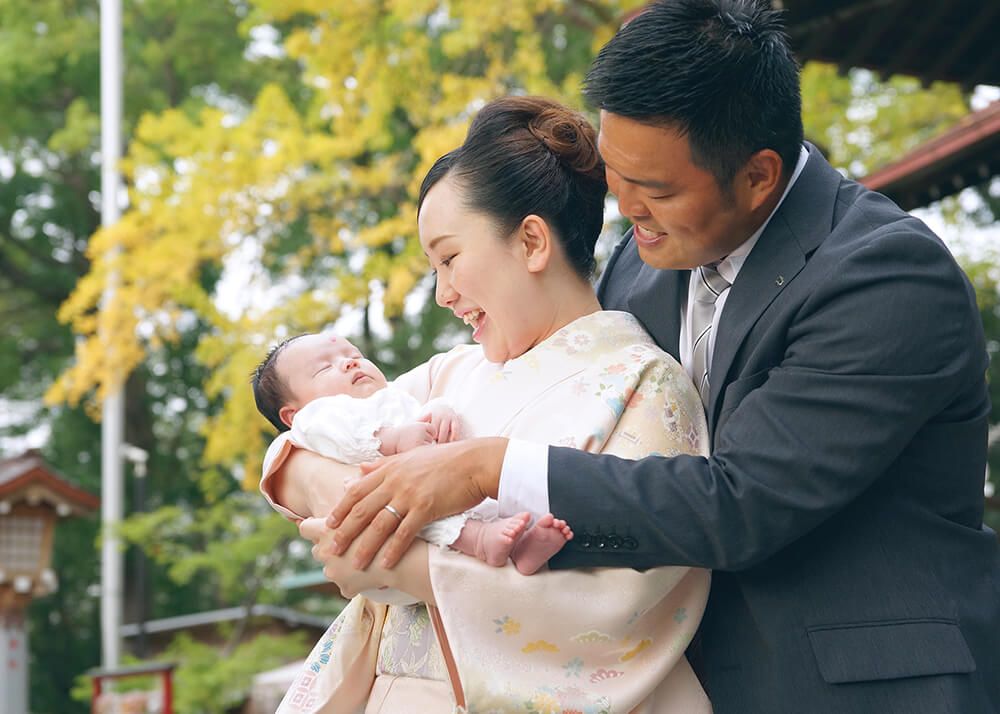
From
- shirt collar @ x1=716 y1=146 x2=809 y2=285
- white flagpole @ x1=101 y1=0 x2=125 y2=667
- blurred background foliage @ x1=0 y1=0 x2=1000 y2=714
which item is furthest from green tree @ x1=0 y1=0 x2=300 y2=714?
shirt collar @ x1=716 y1=146 x2=809 y2=285

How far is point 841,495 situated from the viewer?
172 centimetres

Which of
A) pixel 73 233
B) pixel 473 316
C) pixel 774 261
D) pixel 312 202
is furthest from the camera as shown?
pixel 73 233

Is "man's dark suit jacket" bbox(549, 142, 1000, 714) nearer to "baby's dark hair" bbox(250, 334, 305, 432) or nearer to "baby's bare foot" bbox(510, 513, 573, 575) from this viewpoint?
"baby's bare foot" bbox(510, 513, 573, 575)

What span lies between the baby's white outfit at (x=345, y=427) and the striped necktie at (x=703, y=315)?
467mm

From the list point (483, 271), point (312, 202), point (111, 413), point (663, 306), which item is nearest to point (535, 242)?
point (483, 271)

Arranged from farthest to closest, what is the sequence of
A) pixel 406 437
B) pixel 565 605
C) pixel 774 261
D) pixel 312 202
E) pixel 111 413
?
pixel 111 413
pixel 312 202
pixel 406 437
pixel 774 261
pixel 565 605

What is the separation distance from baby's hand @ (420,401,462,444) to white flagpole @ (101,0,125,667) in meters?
9.67

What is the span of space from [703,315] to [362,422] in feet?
1.99

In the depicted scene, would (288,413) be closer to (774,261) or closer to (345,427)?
(345,427)

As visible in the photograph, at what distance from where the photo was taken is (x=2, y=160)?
1547 cm

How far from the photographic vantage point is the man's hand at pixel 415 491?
5.87 feet

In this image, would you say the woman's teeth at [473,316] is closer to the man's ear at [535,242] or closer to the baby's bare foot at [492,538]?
the man's ear at [535,242]

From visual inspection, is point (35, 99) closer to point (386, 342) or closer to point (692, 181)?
point (386, 342)

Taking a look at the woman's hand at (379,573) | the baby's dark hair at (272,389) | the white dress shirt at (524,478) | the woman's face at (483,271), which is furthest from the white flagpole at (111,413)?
the white dress shirt at (524,478)
